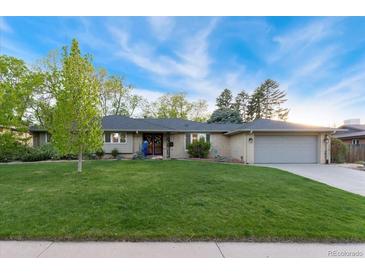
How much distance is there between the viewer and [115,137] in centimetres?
1698

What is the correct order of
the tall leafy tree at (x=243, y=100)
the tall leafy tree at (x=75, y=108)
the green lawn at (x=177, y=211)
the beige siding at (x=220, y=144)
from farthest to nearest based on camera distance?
the tall leafy tree at (x=243, y=100) < the beige siding at (x=220, y=144) < the tall leafy tree at (x=75, y=108) < the green lawn at (x=177, y=211)

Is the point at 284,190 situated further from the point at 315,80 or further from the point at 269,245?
the point at 315,80

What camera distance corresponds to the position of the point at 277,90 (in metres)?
46.4

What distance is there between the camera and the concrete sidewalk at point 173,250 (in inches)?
118

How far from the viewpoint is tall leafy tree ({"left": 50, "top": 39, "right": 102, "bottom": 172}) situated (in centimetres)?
834

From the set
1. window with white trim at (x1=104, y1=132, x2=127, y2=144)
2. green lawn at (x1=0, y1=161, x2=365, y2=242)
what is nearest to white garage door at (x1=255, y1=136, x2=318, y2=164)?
green lawn at (x1=0, y1=161, x2=365, y2=242)

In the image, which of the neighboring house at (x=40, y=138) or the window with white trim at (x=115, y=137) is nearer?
the window with white trim at (x=115, y=137)

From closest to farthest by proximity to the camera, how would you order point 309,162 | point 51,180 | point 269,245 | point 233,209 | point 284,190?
point 269,245, point 233,209, point 284,190, point 51,180, point 309,162

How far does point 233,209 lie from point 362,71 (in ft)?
42.0

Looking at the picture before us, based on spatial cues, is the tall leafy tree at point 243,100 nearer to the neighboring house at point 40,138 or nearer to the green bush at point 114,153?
the green bush at point 114,153

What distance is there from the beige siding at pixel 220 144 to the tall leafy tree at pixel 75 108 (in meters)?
11.9

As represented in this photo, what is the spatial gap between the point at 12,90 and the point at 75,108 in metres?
4.10

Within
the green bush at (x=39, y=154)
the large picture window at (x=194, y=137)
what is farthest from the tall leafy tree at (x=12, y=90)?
the large picture window at (x=194, y=137)

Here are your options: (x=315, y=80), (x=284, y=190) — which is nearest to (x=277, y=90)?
(x=315, y=80)
